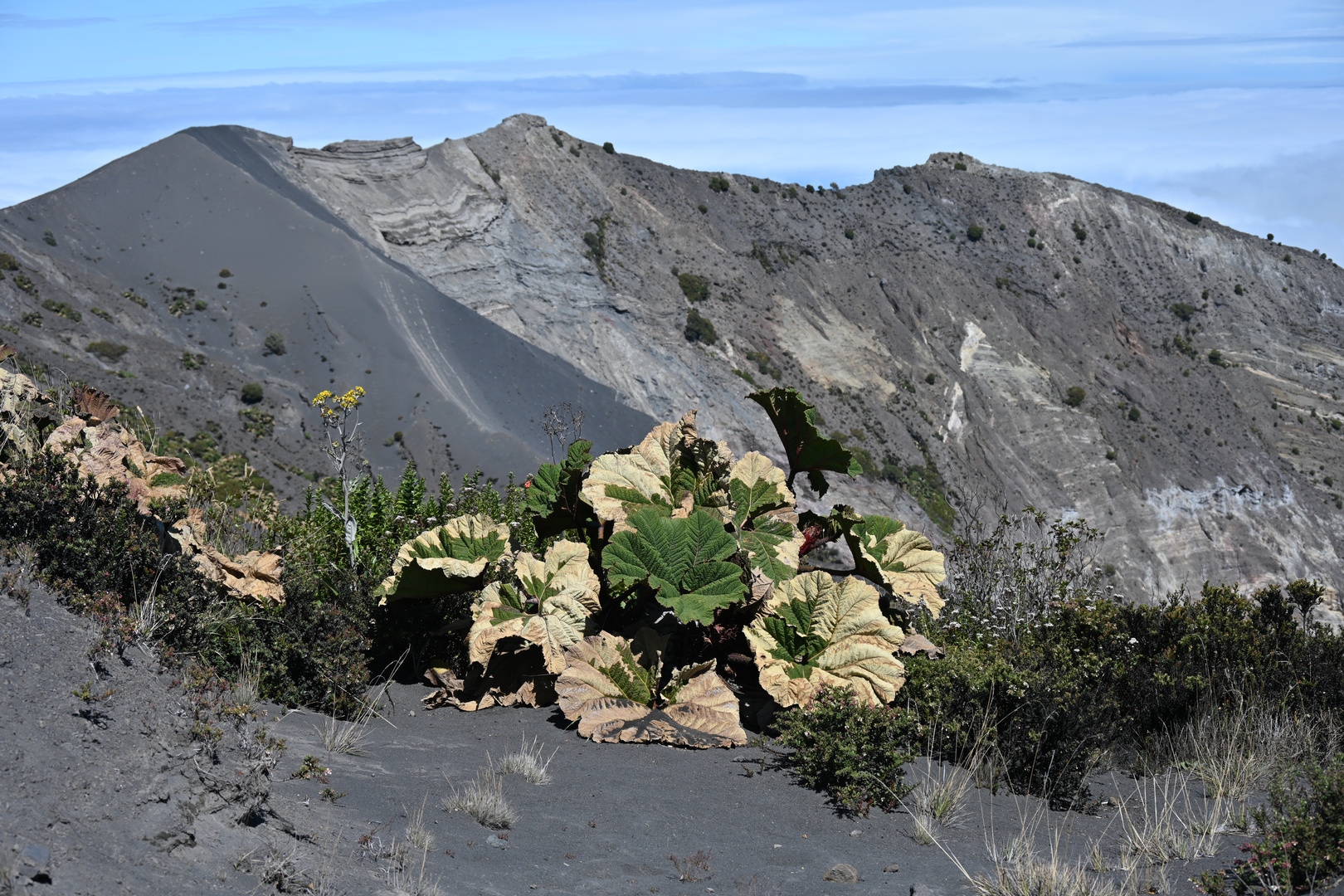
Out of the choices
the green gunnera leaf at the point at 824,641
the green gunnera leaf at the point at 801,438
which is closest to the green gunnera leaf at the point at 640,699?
the green gunnera leaf at the point at 824,641

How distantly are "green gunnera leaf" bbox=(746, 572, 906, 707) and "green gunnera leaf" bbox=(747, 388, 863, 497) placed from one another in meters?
0.80

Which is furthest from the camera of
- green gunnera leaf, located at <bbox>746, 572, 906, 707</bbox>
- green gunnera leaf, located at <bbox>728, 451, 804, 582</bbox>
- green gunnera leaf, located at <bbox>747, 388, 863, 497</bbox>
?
green gunnera leaf, located at <bbox>747, 388, 863, 497</bbox>

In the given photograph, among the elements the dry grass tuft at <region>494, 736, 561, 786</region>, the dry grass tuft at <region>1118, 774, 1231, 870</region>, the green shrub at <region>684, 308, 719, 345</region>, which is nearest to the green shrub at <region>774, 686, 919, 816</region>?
the dry grass tuft at <region>1118, 774, 1231, 870</region>

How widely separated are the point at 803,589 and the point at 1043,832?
1.65 meters

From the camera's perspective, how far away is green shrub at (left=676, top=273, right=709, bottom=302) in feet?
156

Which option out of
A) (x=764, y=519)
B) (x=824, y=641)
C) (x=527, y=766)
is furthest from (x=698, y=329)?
(x=527, y=766)

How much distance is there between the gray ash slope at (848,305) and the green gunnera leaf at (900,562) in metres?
24.9

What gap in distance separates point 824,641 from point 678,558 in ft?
3.04

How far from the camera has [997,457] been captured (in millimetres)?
47250

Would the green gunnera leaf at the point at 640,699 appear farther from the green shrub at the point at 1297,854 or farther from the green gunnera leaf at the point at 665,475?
the green shrub at the point at 1297,854

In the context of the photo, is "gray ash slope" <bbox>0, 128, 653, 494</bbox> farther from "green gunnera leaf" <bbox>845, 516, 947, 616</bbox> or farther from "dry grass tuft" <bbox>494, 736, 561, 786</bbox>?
"dry grass tuft" <bbox>494, 736, 561, 786</bbox>

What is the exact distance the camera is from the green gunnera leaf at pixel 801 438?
235 inches

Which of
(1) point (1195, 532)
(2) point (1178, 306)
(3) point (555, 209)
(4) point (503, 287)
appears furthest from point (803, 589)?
(2) point (1178, 306)

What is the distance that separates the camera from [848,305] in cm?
5231
